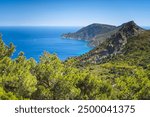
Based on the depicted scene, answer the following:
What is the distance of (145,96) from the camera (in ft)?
108

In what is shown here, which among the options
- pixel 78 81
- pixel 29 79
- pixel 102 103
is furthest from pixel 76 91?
pixel 102 103

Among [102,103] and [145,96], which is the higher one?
[102,103]

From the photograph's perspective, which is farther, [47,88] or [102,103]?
[47,88]

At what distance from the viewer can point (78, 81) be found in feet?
110

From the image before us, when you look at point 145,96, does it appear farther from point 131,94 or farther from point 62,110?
point 62,110

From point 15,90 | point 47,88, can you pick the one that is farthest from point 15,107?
point 47,88

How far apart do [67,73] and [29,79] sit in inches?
311

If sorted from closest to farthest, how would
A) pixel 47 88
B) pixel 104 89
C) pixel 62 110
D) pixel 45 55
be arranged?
pixel 62 110, pixel 47 88, pixel 104 89, pixel 45 55

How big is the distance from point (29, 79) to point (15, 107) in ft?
42.7

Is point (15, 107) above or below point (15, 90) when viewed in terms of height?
above

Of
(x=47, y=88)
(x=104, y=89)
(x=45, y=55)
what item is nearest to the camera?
(x=47, y=88)

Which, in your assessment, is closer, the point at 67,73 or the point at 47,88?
the point at 47,88

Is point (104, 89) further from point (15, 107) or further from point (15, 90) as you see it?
point (15, 107)

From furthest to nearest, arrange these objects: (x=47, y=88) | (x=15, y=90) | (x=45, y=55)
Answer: (x=45, y=55), (x=47, y=88), (x=15, y=90)
